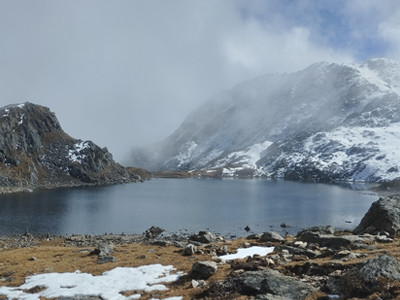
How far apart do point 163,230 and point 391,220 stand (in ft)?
199

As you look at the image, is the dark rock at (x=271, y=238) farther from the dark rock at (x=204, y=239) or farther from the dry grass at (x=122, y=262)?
the dark rock at (x=204, y=239)

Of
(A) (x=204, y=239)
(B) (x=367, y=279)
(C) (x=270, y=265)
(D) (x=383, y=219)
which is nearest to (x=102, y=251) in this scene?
(A) (x=204, y=239)

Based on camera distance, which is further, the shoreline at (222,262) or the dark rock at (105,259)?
the dark rock at (105,259)

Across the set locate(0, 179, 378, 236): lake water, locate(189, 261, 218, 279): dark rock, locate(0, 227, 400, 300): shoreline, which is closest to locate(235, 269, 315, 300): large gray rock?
locate(0, 227, 400, 300): shoreline

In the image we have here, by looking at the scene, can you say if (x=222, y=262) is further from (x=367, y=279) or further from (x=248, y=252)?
(x=367, y=279)

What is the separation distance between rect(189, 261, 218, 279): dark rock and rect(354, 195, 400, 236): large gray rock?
914 inches

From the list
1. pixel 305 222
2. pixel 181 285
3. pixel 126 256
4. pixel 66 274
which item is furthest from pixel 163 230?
pixel 181 285

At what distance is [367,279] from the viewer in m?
19.2

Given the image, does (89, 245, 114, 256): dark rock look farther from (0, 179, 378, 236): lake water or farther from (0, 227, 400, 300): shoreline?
(0, 179, 378, 236): lake water

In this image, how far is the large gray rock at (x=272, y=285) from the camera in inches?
796

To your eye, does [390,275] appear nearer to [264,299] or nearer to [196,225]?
[264,299]

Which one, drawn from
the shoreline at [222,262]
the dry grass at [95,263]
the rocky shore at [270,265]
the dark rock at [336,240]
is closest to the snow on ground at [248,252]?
the rocky shore at [270,265]

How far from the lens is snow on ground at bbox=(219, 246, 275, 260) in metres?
32.3

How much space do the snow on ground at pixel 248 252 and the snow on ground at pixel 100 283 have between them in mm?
5297
